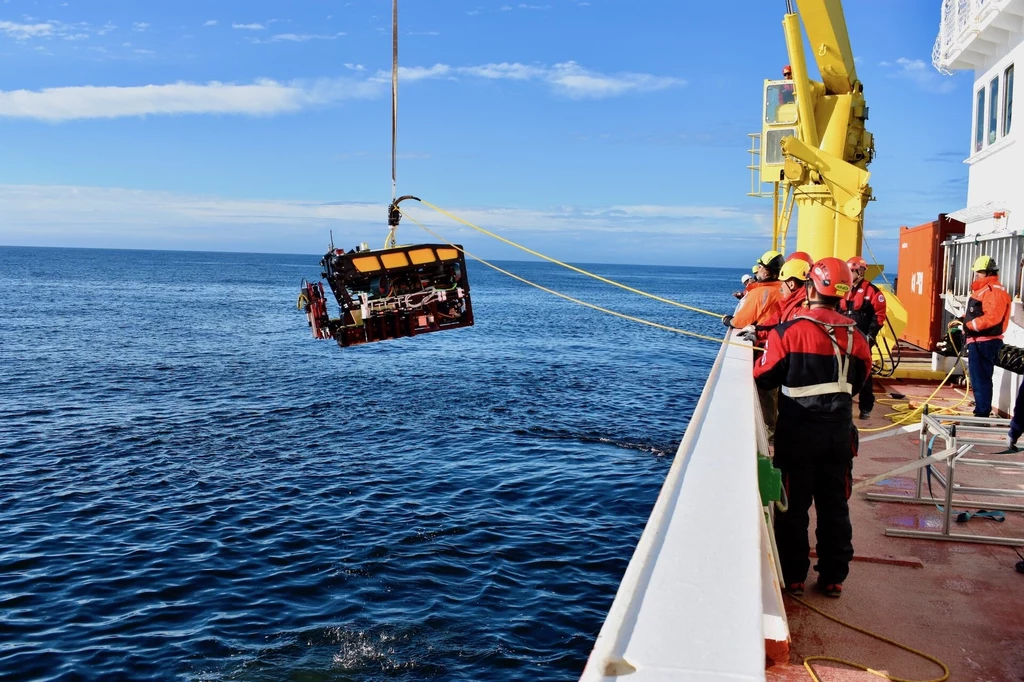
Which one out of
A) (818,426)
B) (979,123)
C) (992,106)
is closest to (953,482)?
(818,426)

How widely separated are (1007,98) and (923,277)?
17.5 ft

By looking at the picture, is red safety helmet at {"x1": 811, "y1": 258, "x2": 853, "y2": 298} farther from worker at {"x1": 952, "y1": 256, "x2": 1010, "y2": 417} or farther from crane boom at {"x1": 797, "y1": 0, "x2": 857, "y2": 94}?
crane boom at {"x1": 797, "y1": 0, "x2": 857, "y2": 94}

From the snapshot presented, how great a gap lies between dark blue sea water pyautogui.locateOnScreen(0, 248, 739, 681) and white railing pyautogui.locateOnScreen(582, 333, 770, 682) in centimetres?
525

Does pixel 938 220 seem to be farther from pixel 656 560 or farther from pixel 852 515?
pixel 656 560

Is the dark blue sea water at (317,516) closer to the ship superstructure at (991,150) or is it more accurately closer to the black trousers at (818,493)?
the black trousers at (818,493)

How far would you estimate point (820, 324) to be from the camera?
4645 mm

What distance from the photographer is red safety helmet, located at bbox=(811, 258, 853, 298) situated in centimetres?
472

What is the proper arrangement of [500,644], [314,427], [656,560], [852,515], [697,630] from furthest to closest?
[314,427] < [500,644] < [852,515] < [656,560] < [697,630]

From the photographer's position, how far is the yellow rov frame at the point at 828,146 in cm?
1432

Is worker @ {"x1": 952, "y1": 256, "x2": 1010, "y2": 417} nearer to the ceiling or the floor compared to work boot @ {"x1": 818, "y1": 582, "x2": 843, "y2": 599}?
nearer to the ceiling

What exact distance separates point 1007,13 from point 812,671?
38.6 ft

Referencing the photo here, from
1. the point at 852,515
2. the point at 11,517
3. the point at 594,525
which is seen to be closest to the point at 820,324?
the point at 852,515

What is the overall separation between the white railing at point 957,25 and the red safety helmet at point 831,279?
9473 mm

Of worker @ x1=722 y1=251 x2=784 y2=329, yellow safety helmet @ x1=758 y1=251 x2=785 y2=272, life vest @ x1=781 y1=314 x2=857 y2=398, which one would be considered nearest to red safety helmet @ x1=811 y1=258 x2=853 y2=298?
life vest @ x1=781 y1=314 x2=857 y2=398
